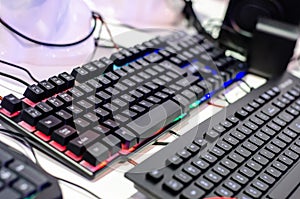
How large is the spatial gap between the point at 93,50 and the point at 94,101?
0.20m

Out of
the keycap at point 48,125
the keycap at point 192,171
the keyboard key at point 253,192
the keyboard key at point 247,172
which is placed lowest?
the keyboard key at point 253,192

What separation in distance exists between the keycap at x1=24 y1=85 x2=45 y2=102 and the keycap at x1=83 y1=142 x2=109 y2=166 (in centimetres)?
10

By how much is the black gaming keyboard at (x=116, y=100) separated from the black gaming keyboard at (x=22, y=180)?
6cm

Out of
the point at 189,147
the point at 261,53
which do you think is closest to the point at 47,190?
the point at 189,147

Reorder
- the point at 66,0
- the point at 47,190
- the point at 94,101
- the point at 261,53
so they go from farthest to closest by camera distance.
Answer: the point at 261,53 → the point at 66,0 → the point at 94,101 → the point at 47,190

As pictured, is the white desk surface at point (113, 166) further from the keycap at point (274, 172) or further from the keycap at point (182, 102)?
the keycap at point (274, 172)

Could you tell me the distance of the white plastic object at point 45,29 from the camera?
62cm

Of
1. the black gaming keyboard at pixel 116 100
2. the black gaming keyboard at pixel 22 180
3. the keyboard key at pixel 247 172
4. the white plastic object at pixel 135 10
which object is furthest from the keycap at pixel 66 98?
the white plastic object at pixel 135 10

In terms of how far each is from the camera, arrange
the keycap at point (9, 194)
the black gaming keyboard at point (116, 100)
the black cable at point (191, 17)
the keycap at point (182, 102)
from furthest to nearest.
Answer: the black cable at point (191, 17)
the keycap at point (182, 102)
the black gaming keyboard at point (116, 100)
the keycap at point (9, 194)

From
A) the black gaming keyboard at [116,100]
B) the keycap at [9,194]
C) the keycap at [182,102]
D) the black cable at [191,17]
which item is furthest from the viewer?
the black cable at [191,17]

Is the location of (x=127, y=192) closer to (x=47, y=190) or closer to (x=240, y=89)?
(x=47, y=190)

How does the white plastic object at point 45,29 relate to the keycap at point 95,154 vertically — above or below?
above

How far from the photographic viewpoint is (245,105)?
25.2 inches

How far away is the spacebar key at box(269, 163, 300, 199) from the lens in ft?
1.63
